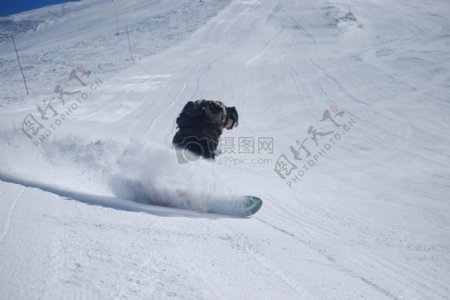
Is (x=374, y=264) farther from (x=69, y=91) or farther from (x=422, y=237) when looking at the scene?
(x=69, y=91)

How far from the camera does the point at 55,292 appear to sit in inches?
70.1

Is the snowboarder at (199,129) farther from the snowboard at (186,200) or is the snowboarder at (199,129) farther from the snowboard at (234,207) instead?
the snowboard at (234,207)

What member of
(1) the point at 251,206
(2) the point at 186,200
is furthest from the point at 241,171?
(2) the point at 186,200

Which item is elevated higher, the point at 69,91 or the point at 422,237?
the point at 422,237

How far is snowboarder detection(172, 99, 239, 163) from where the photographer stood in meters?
4.70

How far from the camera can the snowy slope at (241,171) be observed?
235 cm

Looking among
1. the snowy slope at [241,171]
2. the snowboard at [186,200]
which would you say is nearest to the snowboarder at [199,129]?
the snowy slope at [241,171]

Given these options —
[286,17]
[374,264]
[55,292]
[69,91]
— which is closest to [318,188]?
[374,264]

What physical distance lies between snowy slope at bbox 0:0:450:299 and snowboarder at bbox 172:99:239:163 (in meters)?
0.22

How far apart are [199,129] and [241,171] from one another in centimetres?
258

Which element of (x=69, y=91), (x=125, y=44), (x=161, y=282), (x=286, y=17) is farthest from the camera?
(x=286, y=17)

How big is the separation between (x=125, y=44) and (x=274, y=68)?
9322 millimetres

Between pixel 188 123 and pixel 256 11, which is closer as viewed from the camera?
pixel 188 123

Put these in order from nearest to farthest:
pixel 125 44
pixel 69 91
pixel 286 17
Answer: pixel 69 91
pixel 125 44
pixel 286 17
